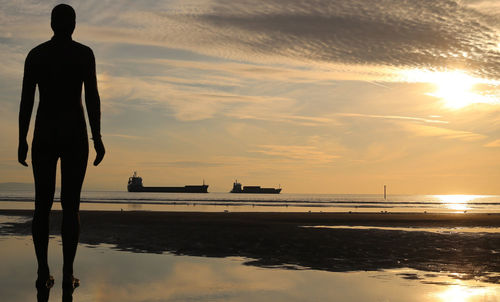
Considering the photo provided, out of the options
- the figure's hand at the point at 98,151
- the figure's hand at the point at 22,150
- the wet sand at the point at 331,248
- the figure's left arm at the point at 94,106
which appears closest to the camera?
the figure's hand at the point at 22,150

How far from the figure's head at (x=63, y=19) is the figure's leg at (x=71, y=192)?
4.90 ft

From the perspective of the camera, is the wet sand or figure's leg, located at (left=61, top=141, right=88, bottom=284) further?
the wet sand

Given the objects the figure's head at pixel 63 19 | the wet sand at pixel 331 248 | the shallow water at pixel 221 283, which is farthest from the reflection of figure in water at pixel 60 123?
the wet sand at pixel 331 248

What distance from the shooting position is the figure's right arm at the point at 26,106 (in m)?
7.05

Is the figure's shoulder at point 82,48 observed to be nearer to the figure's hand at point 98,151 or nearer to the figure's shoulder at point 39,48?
the figure's shoulder at point 39,48

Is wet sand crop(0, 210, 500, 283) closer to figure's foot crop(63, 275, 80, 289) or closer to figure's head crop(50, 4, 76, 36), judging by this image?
figure's foot crop(63, 275, 80, 289)

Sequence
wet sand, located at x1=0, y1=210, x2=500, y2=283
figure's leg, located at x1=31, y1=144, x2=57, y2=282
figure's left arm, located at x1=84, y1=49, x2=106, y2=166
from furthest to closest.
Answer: wet sand, located at x1=0, y1=210, x2=500, y2=283
figure's left arm, located at x1=84, y1=49, x2=106, y2=166
figure's leg, located at x1=31, y1=144, x2=57, y2=282

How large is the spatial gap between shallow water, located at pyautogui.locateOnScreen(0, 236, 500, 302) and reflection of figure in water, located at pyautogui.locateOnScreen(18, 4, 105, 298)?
692 mm

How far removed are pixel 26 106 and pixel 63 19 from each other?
3.84ft

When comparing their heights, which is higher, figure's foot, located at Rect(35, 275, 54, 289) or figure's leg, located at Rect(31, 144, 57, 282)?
figure's leg, located at Rect(31, 144, 57, 282)

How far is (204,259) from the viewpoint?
1127 cm

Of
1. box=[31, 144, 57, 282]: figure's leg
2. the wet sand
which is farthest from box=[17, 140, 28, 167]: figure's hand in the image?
the wet sand

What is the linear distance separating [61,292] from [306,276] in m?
3.73

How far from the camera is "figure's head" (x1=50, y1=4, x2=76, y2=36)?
7.18m
